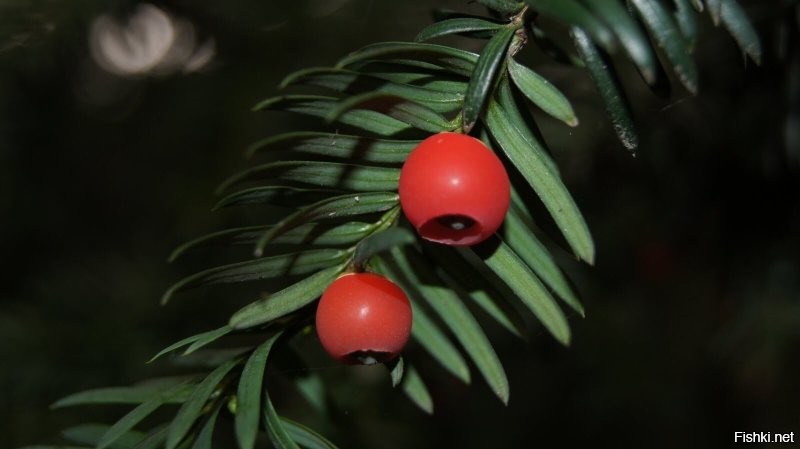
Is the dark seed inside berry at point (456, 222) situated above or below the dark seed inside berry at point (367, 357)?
above

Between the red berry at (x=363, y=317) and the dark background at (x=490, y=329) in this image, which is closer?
the red berry at (x=363, y=317)

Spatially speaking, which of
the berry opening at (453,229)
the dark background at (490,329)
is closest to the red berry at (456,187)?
the berry opening at (453,229)

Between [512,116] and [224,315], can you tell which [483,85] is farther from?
[224,315]

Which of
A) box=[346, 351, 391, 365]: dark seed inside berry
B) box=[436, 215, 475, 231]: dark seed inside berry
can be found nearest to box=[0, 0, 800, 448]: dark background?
box=[346, 351, 391, 365]: dark seed inside berry

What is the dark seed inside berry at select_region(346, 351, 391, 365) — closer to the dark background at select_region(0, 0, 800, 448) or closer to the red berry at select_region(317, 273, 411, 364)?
the red berry at select_region(317, 273, 411, 364)

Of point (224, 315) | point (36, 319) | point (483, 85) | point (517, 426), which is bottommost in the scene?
point (517, 426)

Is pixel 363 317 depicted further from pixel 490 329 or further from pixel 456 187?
pixel 490 329

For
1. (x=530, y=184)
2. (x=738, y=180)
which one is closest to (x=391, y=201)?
(x=530, y=184)

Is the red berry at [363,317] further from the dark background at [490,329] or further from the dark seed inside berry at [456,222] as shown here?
the dark background at [490,329]
